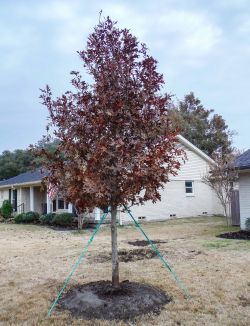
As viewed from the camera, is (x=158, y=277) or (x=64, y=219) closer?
(x=158, y=277)

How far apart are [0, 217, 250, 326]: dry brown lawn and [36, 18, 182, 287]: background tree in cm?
134

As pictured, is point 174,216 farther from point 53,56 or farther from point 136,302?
point 136,302

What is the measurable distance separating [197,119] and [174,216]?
18.1m

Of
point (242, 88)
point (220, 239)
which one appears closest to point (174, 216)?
point (242, 88)

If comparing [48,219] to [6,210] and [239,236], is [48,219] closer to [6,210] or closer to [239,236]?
[6,210]

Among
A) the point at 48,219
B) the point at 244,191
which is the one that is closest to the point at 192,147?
the point at 48,219

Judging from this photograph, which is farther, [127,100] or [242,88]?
[242,88]

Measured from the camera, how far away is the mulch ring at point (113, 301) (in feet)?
17.8

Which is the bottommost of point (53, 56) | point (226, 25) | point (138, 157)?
point (138, 157)

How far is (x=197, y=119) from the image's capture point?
39594 mm

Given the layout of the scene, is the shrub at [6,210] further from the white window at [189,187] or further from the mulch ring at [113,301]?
the mulch ring at [113,301]

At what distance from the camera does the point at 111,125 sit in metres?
5.87

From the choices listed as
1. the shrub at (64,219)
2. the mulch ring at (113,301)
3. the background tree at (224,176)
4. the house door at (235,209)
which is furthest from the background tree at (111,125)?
the shrub at (64,219)

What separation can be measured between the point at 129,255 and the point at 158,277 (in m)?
2.66
